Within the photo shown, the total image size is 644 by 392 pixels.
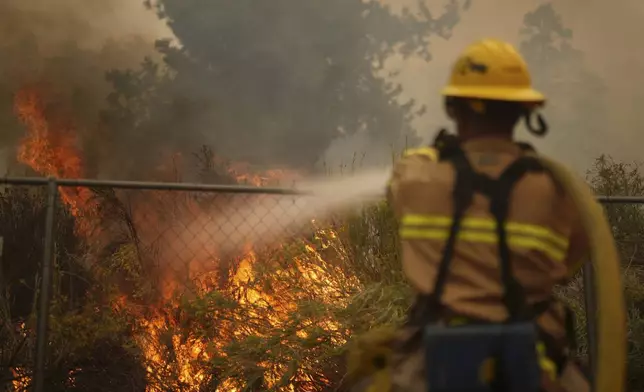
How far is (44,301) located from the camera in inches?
109

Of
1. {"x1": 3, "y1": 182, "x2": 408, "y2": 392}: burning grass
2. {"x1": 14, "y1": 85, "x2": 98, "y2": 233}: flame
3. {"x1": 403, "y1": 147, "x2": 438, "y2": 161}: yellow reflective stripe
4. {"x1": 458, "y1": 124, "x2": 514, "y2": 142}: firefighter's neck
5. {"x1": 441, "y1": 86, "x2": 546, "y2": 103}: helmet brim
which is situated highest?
{"x1": 14, "y1": 85, "x2": 98, "y2": 233}: flame

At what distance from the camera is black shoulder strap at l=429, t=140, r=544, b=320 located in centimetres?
156

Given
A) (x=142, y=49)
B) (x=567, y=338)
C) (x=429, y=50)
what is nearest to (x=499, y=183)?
(x=567, y=338)

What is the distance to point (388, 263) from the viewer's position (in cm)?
407

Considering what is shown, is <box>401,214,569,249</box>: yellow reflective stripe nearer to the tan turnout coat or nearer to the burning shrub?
the tan turnout coat

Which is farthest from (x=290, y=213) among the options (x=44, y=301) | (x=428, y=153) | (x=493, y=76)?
(x=493, y=76)

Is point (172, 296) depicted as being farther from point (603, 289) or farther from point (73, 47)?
point (73, 47)

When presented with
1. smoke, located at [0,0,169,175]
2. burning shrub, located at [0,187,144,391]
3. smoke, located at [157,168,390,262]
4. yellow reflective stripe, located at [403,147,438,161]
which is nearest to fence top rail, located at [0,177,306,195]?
smoke, located at [157,168,390,262]

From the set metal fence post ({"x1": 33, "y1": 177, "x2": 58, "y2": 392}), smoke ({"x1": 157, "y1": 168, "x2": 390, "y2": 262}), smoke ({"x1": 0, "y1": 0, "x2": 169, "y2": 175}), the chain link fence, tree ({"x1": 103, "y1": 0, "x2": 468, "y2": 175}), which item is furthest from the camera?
tree ({"x1": 103, "y1": 0, "x2": 468, "y2": 175})

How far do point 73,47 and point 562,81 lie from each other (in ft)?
34.8

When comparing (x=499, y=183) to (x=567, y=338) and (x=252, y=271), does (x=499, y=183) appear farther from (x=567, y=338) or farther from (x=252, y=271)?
(x=252, y=271)

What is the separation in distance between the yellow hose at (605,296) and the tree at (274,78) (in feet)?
38.5

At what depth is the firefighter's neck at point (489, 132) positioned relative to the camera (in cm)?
169

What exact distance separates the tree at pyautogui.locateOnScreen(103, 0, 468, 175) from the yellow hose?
38.5 feet
